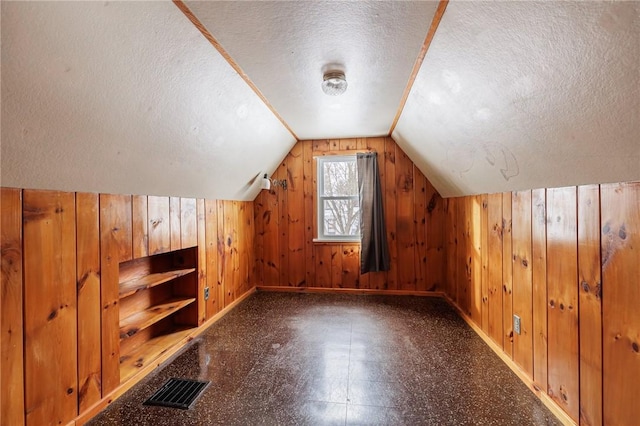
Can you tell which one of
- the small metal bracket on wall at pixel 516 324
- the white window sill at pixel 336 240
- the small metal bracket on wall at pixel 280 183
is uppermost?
the small metal bracket on wall at pixel 280 183

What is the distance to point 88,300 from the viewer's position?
1590 millimetres

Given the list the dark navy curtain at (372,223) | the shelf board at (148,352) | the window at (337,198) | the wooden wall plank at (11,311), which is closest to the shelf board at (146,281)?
the shelf board at (148,352)

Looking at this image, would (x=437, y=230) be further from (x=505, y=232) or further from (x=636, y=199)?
(x=636, y=199)

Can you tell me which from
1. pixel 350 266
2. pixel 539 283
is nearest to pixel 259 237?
pixel 350 266

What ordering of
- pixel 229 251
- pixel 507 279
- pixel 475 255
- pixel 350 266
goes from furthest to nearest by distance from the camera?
pixel 350 266 < pixel 229 251 < pixel 475 255 < pixel 507 279

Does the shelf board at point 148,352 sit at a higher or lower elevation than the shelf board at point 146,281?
lower

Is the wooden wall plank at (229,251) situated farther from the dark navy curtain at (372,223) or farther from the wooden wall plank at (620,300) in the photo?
the wooden wall plank at (620,300)

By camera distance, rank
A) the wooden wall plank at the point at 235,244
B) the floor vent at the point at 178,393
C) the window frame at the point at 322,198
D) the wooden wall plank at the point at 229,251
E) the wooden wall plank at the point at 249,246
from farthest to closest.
Result: 1. the window frame at the point at 322,198
2. the wooden wall plank at the point at 249,246
3. the wooden wall plank at the point at 235,244
4. the wooden wall plank at the point at 229,251
5. the floor vent at the point at 178,393

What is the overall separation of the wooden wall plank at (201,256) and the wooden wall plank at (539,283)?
8.52 ft

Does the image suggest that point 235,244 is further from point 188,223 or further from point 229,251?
point 188,223

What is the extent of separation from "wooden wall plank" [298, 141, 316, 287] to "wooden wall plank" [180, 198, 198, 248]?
1507 millimetres

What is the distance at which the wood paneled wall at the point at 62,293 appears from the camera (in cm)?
123

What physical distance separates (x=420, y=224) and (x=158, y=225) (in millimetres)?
2850

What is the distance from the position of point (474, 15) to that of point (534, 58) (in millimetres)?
286
